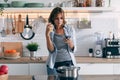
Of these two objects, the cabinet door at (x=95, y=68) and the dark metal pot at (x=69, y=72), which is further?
the cabinet door at (x=95, y=68)

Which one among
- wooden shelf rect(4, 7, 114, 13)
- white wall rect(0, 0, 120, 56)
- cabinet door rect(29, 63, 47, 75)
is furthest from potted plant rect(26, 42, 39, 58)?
white wall rect(0, 0, 120, 56)

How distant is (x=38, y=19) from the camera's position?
4.63 metres

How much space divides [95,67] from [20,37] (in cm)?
131

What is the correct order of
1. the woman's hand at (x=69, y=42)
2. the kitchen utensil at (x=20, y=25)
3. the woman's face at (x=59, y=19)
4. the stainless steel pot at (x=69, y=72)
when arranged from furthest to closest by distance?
the kitchen utensil at (x=20, y=25), the woman's face at (x=59, y=19), the woman's hand at (x=69, y=42), the stainless steel pot at (x=69, y=72)

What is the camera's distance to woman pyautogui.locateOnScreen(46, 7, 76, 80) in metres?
3.41

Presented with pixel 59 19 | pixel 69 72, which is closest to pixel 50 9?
pixel 59 19

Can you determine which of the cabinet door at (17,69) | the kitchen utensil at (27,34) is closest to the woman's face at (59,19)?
the cabinet door at (17,69)

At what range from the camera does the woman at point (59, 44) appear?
3.41 meters

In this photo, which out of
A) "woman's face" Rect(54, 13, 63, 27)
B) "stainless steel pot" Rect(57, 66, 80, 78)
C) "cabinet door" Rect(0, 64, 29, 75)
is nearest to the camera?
"stainless steel pot" Rect(57, 66, 80, 78)

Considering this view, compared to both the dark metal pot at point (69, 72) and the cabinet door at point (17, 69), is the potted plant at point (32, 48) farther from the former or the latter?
the dark metal pot at point (69, 72)

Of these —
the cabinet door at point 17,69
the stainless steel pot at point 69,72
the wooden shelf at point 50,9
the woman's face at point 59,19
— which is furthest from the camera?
the wooden shelf at point 50,9

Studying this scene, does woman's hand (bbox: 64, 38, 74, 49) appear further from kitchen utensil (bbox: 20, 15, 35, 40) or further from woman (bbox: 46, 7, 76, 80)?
kitchen utensil (bbox: 20, 15, 35, 40)

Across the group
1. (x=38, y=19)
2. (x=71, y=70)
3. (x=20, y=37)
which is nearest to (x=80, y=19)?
(x=38, y=19)

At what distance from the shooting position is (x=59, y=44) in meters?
3.48
